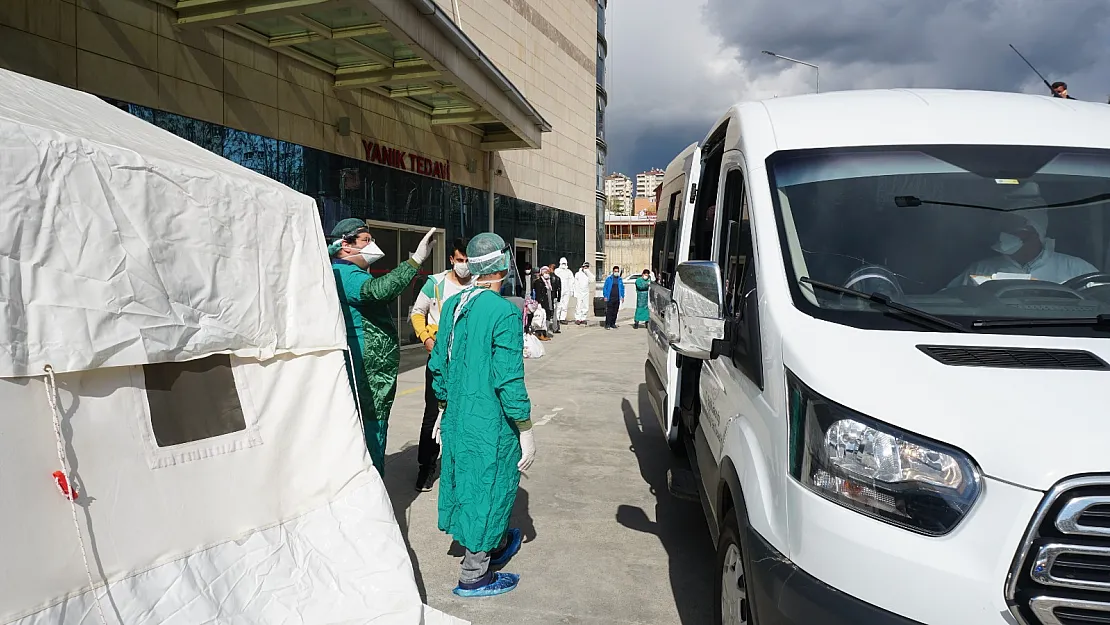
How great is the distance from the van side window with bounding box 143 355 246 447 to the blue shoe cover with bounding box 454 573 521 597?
4.97ft

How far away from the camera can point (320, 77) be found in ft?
40.0

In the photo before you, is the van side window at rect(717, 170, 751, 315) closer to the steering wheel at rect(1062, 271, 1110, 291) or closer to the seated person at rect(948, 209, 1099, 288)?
the seated person at rect(948, 209, 1099, 288)

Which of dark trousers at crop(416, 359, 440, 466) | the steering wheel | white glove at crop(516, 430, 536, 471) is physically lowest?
dark trousers at crop(416, 359, 440, 466)

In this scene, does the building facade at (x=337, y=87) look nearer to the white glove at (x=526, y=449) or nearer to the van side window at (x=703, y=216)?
the van side window at (x=703, y=216)

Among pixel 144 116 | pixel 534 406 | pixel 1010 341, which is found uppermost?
pixel 144 116

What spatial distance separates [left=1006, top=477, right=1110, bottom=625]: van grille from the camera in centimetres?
183

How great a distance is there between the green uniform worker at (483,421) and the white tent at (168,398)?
1.55 ft

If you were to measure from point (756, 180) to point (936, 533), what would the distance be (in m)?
1.63

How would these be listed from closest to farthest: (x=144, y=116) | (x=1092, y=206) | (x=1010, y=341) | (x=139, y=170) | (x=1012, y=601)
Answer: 1. (x=1012, y=601)
2. (x=1010, y=341)
3. (x=139, y=170)
4. (x=1092, y=206)
5. (x=144, y=116)

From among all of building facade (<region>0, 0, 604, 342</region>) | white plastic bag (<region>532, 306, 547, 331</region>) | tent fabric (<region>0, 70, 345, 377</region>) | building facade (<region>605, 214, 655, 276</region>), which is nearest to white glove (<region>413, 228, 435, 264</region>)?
tent fabric (<region>0, 70, 345, 377</region>)

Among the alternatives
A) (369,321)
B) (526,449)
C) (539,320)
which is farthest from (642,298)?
(526,449)

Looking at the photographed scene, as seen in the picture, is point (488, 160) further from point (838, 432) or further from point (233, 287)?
point (838, 432)

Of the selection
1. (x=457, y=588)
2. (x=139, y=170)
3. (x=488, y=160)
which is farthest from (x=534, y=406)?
(x=488, y=160)

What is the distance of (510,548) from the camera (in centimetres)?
435
